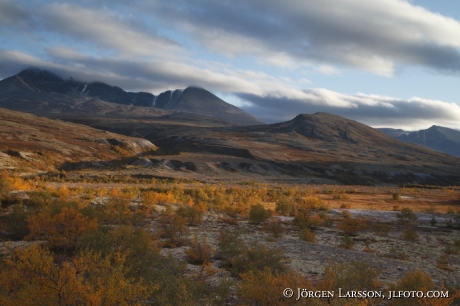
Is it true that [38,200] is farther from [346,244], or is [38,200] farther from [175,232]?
[346,244]

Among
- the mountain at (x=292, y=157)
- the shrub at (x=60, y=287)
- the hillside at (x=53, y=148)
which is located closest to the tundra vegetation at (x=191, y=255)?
the shrub at (x=60, y=287)

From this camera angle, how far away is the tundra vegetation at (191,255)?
7357 millimetres

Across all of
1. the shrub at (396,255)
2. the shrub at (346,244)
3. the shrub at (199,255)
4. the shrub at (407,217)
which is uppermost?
the shrub at (407,217)

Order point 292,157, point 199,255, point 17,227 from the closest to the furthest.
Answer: point 199,255
point 17,227
point 292,157

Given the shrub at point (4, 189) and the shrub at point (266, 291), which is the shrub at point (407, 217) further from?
the shrub at point (4, 189)

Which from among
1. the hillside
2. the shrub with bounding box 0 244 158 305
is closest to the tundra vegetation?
the shrub with bounding box 0 244 158 305

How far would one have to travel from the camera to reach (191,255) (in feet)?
41.6

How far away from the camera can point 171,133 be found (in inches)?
5325

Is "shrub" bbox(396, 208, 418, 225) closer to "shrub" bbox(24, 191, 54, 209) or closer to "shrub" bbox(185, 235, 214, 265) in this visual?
"shrub" bbox(185, 235, 214, 265)

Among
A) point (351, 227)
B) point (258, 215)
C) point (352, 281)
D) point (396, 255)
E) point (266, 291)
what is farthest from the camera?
point (258, 215)

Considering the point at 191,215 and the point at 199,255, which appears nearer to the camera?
the point at 199,255

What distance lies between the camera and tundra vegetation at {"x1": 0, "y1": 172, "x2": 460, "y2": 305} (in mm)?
7357

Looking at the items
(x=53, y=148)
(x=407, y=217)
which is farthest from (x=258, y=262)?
(x=53, y=148)

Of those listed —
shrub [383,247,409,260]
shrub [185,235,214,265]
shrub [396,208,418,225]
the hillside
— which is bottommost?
the hillside
